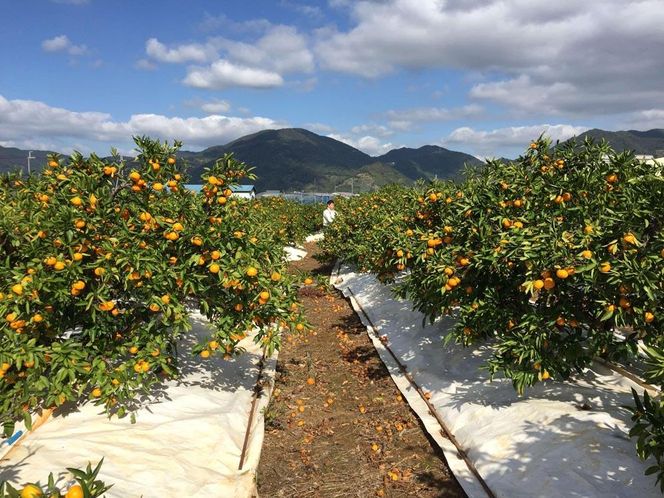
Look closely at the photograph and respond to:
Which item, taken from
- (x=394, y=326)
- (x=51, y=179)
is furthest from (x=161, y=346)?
(x=394, y=326)

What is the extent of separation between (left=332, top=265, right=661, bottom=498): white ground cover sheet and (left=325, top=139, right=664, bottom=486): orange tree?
1.05ft

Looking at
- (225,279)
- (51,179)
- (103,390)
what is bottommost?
(103,390)

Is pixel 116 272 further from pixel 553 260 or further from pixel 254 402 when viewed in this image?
pixel 553 260

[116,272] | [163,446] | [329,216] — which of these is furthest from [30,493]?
[329,216]

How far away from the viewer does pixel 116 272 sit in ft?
13.8

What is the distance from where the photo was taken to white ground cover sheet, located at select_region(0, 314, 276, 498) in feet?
12.2

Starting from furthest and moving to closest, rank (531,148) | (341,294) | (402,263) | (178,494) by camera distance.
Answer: (341,294) → (402,263) → (531,148) → (178,494)

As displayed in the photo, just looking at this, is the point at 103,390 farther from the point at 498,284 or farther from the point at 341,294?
the point at 341,294

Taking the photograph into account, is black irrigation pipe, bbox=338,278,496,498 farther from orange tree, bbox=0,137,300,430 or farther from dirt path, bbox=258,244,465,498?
orange tree, bbox=0,137,300,430

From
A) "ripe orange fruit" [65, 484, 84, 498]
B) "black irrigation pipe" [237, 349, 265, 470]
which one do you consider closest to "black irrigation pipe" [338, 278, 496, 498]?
"black irrigation pipe" [237, 349, 265, 470]

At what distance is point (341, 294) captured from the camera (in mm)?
13438

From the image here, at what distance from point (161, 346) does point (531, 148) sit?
576 centimetres

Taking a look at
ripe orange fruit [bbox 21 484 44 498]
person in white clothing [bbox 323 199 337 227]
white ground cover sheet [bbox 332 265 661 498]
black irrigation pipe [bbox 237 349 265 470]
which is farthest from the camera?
person in white clothing [bbox 323 199 337 227]

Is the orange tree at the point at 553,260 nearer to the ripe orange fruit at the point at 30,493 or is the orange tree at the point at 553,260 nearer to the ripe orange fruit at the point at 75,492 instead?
the ripe orange fruit at the point at 75,492
